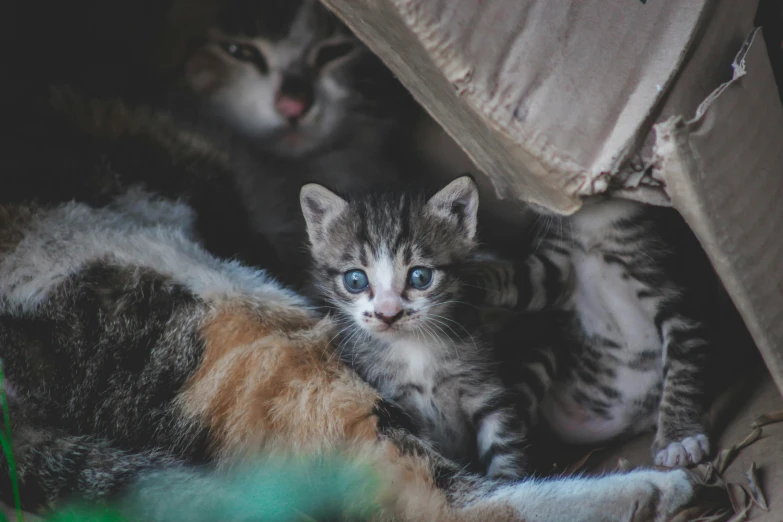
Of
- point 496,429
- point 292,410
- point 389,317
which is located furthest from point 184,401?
point 496,429

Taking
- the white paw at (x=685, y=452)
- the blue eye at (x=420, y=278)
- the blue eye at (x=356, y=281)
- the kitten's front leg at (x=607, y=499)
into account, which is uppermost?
the blue eye at (x=420, y=278)

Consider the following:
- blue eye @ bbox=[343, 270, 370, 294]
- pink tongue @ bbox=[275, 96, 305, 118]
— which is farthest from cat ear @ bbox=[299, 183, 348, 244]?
pink tongue @ bbox=[275, 96, 305, 118]

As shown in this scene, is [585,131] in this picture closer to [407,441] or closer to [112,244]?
[407,441]

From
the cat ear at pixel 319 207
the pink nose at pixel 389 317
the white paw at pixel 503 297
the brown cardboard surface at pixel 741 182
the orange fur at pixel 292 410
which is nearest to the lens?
the brown cardboard surface at pixel 741 182

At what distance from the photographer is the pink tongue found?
2.47 m

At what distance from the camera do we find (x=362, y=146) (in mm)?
2588

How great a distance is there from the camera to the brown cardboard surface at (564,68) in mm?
1393

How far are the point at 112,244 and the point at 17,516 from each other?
60cm

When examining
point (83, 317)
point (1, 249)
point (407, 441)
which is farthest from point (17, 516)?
point (407, 441)

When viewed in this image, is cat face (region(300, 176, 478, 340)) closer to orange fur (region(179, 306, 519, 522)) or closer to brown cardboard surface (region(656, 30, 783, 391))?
orange fur (region(179, 306, 519, 522))

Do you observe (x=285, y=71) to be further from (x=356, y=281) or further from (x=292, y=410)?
(x=292, y=410)

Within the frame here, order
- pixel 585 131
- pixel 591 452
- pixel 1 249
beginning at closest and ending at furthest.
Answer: pixel 585 131, pixel 1 249, pixel 591 452

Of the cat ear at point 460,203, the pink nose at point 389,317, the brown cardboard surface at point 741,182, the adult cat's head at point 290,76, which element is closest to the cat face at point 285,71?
the adult cat's head at point 290,76

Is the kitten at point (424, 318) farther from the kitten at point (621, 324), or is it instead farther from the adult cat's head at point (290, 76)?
the adult cat's head at point (290, 76)
